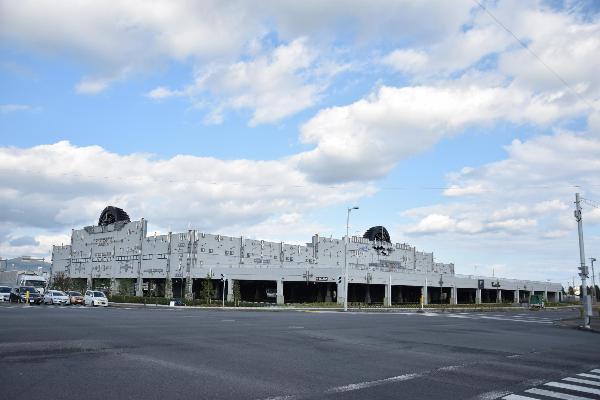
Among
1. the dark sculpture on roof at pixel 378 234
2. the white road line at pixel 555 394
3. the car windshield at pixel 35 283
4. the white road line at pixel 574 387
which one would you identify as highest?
the dark sculpture on roof at pixel 378 234

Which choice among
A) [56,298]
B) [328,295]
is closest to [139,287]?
[328,295]

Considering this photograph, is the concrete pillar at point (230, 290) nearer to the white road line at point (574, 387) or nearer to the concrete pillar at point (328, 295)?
the concrete pillar at point (328, 295)

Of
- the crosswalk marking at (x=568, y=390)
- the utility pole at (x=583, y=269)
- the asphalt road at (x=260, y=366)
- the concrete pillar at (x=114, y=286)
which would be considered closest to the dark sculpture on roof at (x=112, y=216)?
the concrete pillar at (x=114, y=286)

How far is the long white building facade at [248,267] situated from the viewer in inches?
3098

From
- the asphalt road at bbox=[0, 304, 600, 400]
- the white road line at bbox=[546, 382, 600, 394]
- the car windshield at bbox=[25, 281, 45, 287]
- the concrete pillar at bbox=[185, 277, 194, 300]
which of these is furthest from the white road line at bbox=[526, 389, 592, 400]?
the concrete pillar at bbox=[185, 277, 194, 300]

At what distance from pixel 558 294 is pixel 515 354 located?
14581 cm

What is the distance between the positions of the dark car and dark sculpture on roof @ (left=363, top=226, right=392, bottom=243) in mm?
73307

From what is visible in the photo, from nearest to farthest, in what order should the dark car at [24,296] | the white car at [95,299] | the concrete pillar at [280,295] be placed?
the white car at [95,299]
the dark car at [24,296]
the concrete pillar at [280,295]

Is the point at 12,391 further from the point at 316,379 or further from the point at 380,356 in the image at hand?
the point at 380,356

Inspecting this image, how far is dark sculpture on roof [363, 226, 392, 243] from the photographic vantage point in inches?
4454

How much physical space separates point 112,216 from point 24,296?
160 feet

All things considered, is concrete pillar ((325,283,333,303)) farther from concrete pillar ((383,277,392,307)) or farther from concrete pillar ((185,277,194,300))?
concrete pillar ((185,277,194,300))

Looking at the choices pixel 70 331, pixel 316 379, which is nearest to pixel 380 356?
pixel 316 379

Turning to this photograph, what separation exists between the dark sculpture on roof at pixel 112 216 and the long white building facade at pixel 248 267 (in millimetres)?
205
